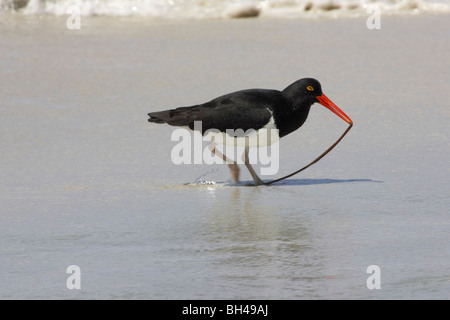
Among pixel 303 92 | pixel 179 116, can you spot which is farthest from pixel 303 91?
pixel 179 116

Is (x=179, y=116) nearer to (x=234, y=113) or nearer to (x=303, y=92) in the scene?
(x=234, y=113)

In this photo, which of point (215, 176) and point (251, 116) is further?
point (215, 176)

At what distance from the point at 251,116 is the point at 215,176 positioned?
2.24 feet

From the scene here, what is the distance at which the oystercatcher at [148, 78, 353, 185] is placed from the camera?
6.22 m

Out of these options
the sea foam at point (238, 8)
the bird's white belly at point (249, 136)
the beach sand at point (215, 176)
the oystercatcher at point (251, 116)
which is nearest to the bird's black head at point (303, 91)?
the oystercatcher at point (251, 116)

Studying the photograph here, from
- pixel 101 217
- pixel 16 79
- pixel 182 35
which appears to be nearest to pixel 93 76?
pixel 16 79

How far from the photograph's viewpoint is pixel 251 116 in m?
6.19

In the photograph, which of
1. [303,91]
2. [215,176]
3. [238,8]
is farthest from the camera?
[238,8]

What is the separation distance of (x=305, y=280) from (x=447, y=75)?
19.7 feet

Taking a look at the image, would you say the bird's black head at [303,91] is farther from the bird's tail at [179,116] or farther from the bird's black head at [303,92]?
the bird's tail at [179,116]

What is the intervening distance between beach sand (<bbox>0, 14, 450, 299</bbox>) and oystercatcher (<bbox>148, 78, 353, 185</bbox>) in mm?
350

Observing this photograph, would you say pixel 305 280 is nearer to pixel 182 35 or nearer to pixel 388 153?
pixel 388 153

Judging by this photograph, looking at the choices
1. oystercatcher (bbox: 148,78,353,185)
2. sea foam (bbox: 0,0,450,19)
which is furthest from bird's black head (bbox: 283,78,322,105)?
sea foam (bbox: 0,0,450,19)

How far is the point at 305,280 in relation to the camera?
409cm
